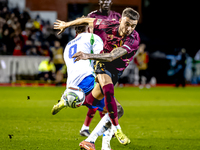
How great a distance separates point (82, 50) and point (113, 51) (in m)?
0.70

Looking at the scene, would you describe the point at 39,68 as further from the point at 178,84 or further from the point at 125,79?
the point at 178,84

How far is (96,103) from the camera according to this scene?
4.53m

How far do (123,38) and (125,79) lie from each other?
534 inches

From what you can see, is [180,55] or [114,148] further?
[180,55]

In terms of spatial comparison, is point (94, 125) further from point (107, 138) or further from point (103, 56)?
point (103, 56)

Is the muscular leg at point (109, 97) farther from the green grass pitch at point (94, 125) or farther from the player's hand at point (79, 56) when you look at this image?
the player's hand at point (79, 56)

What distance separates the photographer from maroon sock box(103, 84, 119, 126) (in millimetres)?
4048

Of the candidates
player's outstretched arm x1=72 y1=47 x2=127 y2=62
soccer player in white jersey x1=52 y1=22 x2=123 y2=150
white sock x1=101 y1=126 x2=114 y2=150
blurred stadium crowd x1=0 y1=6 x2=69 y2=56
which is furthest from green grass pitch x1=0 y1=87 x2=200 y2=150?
blurred stadium crowd x1=0 y1=6 x2=69 y2=56

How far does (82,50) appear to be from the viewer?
456cm

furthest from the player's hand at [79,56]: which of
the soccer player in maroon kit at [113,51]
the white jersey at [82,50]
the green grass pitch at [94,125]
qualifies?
the green grass pitch at [94,125]

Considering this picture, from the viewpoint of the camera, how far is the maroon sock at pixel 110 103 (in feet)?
13.3

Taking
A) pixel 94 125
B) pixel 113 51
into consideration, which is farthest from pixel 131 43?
pixel 94 125

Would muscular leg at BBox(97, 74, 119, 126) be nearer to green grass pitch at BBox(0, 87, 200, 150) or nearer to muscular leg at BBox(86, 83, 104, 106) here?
muscular leg at BBox(86, 83, 104, 106)

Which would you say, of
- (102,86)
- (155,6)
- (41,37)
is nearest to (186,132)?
(102,86)
